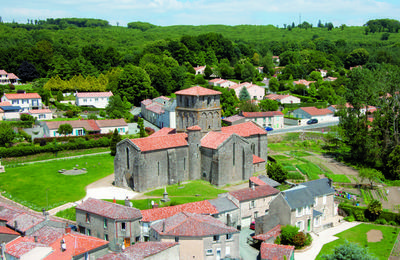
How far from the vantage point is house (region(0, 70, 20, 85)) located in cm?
10797

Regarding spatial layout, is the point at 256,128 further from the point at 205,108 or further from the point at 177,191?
the point at 177,191

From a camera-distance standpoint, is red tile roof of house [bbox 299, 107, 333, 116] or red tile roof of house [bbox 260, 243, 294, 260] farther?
red tile roof of house [bbox 299, 107, 333, 116]

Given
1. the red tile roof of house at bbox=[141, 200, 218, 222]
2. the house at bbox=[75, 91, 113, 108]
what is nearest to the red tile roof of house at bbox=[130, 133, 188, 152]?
the red tile roof of house at bbox=[141, 200, 218, 222]

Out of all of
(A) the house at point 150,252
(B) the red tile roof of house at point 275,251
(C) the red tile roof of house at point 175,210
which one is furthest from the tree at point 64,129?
(B) the red tile roof of house at point 275,251

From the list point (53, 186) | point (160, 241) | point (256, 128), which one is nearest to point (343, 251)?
point (160, 241)

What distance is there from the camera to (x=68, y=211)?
4128 centimetres

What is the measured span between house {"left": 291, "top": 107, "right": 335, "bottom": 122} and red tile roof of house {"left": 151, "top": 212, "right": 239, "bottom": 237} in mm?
59073

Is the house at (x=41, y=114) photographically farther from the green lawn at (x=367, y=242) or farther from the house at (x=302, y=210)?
the green lawn at (x=367, y=242)

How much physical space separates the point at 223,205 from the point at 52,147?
118 feet

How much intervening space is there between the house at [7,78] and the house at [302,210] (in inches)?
3637

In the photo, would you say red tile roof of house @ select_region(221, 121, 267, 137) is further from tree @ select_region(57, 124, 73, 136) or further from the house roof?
tree @ select_region(57, 124, 73, 136)

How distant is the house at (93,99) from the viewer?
9062 cm

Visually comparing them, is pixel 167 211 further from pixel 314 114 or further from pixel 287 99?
pixel 287 99

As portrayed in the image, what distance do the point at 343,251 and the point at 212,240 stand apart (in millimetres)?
10126
